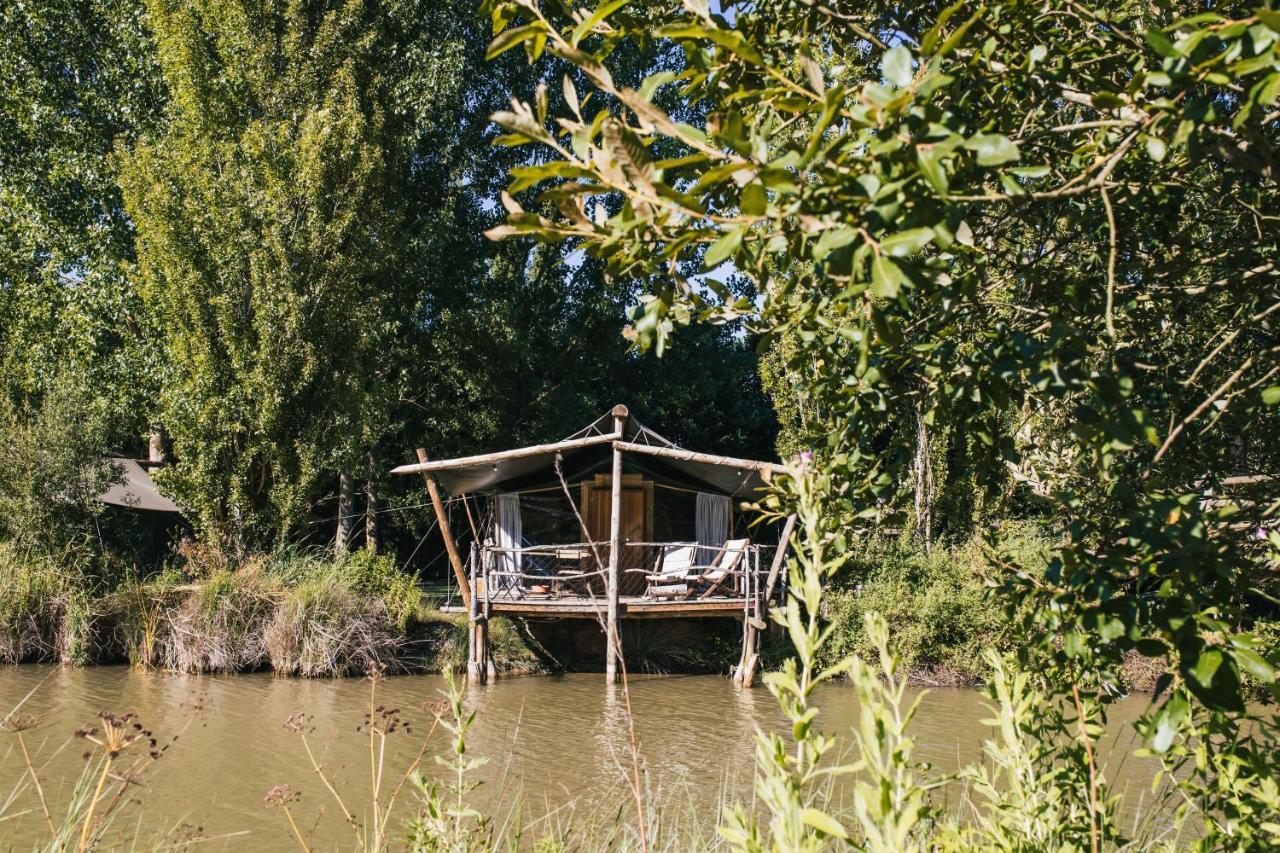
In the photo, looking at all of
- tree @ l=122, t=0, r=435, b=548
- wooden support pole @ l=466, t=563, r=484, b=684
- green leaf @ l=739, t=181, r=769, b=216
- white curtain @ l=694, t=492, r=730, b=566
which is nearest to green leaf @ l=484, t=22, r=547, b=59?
green leaf @ l=739, t=181, r=769, b=216

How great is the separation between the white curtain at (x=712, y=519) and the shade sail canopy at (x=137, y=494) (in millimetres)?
8981

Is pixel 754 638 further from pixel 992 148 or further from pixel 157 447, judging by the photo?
pixel 992 148

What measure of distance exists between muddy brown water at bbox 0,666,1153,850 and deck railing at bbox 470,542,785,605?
4.36ft

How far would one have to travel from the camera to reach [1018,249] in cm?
298

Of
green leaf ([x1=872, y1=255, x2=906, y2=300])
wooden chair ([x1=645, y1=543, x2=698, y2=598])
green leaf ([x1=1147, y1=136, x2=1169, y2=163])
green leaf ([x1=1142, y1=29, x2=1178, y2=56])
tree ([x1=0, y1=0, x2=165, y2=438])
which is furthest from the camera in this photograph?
tree ([x1=0, y1=0, x2=165, y2=438])

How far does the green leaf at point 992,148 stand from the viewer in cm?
140

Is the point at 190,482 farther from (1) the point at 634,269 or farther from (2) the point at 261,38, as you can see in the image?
(1) the point at 634,269

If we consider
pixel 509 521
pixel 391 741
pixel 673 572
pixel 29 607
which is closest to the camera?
pixel 391 741

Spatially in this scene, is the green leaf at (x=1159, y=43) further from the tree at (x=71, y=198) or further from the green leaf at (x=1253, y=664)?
the tree at (x=71, y=198)

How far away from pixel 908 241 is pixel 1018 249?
1819 mm

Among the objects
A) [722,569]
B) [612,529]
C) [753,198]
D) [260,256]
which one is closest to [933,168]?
[753,198]

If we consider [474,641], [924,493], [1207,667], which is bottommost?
[474,641]

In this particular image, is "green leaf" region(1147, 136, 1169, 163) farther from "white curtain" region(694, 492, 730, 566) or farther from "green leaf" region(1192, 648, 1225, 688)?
"white curtain" region(694, 492, 730, 566)

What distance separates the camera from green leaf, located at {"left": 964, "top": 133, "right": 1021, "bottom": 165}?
1.40 metres
